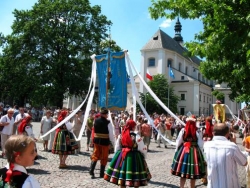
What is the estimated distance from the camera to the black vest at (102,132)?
26.7 ft

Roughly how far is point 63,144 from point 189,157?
4.07 m

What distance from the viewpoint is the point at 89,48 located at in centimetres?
3297

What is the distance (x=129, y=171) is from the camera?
623cm

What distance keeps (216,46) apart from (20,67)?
27082 millimetres

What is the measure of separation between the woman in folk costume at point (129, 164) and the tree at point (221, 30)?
9.88 feet

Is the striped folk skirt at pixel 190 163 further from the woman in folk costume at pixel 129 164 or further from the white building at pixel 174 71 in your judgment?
the white building at pixel 174 71

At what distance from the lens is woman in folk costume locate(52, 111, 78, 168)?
9156mm

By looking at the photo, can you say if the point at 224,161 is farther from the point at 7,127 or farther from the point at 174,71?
the point at 174,71

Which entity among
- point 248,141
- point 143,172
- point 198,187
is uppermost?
point 248,141

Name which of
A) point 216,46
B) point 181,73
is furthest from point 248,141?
point 181,73

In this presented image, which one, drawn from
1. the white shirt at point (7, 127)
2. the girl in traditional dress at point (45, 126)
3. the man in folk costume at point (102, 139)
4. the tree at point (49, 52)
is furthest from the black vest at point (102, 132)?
the tree at point (49, 52)

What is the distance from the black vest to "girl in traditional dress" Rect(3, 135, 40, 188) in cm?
558

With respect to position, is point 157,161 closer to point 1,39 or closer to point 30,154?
point 30,154

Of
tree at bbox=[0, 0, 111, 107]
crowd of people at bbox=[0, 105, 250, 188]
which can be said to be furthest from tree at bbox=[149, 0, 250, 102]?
tree at bbox=[0, 0, 111, 107]
